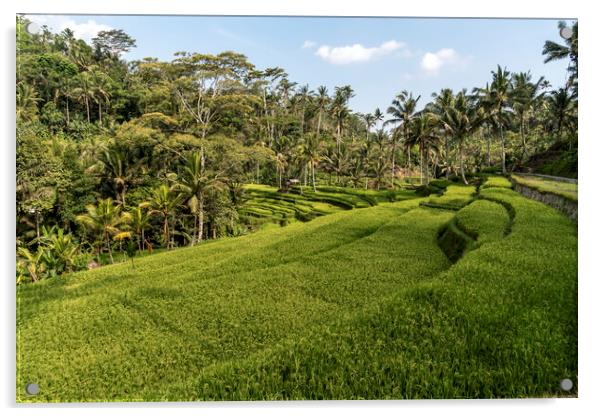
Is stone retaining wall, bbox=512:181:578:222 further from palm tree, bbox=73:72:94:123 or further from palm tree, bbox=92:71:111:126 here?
palm tree, bbox=73:72:94:123

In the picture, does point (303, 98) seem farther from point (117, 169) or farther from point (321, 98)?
point (117, 169)

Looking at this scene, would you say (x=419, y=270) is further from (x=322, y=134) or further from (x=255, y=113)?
(x=322, y=134)

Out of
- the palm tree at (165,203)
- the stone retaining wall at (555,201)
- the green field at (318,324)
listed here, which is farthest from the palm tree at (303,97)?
the stone retaining wall at (555,201)

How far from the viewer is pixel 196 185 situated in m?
7.50

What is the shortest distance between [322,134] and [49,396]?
41.9ft

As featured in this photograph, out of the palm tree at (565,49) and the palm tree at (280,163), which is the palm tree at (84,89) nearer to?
the palm tree at (280,163)

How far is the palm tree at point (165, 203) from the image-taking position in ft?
22.9

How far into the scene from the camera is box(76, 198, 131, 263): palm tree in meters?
6.29

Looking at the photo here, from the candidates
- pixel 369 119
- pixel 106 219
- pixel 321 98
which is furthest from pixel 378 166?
pixel 106 219

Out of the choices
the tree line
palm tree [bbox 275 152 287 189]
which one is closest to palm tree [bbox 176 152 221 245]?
the tree line

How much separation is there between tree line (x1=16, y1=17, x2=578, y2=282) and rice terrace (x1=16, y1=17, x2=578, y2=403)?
0.04 meters

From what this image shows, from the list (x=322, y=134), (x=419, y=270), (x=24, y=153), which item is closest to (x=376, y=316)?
(x=419, y=270)

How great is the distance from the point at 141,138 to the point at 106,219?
2.35m

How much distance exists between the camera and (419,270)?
20.1ft
